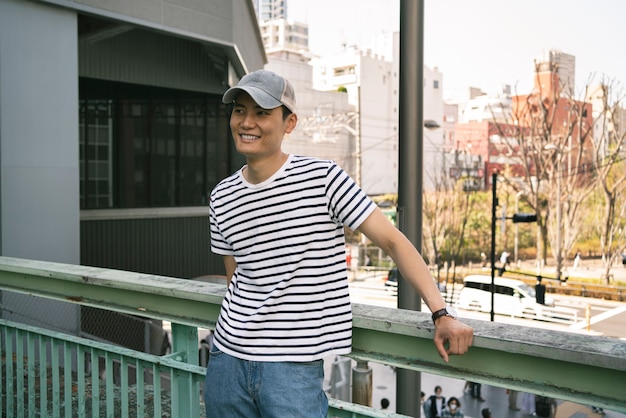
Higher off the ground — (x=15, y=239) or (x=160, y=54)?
(x=160, y=54)

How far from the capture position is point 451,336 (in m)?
1.90

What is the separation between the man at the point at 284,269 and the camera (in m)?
2.05

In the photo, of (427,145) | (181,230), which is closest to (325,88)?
(427,145)

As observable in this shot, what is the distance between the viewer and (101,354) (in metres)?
3.09

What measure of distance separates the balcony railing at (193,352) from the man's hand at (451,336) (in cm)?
5

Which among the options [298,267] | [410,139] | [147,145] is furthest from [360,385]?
[147,145]

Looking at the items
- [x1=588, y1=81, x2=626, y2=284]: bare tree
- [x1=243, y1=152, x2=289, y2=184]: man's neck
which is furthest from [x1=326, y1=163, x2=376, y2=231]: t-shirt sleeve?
[x1=588, y1=81, x2=626, y2=284]: bare tree

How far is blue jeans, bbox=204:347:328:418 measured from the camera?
2057mm

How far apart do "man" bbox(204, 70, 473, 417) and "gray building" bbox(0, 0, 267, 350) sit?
7.84m

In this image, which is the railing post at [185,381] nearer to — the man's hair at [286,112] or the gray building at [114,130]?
the man's hair at [286,112]

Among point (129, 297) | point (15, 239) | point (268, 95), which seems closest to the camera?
point (268, 95)

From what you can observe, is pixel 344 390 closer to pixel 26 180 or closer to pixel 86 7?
pixel 26 180

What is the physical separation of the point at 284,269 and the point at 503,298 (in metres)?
27.1

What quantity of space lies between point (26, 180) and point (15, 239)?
93 centimetres
